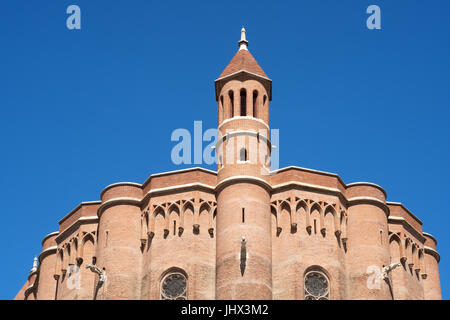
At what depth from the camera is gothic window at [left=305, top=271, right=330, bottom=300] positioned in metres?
41.9

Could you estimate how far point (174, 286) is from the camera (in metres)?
42.2

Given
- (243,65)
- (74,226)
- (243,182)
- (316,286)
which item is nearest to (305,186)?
(243,182)

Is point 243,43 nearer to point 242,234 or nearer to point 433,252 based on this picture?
point 242,234

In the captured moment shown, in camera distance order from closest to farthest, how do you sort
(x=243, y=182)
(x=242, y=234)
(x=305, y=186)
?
(x=242, y=234) < (x=243, y=182) < (x=305, y=186)

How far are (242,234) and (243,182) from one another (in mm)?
2477

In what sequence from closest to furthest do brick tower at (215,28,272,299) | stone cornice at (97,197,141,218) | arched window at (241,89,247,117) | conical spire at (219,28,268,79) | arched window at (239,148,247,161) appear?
brick tower at (215,28,272,299) → arched window at (239,148,247,161) → stone cornice at (97,197,141,218) → arched window at (241,89,247,117) → conical spire at (219,28,268,79)

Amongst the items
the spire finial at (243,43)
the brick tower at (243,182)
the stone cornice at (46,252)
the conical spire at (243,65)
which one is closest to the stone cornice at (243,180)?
the brick tower at (243,182)

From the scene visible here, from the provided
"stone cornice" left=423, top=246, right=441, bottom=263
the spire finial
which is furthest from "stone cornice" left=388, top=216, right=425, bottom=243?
the spire finial

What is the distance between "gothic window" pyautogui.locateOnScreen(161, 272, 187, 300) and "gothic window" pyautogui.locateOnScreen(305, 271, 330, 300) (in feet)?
16.0

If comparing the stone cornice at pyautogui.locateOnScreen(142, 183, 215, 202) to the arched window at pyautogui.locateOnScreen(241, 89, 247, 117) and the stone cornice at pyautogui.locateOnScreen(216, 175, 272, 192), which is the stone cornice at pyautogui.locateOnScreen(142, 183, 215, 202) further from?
the arched window at pyautogui.locateOnScreen(241, 89, 247, 117)

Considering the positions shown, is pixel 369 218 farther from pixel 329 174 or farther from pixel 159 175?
pixel 159 175

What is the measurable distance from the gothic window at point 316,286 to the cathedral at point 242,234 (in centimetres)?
4
